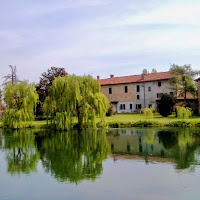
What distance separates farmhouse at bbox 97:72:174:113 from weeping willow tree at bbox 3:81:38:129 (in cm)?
2367

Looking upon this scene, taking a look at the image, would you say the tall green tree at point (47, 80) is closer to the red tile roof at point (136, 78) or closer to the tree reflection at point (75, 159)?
the red tile roof at point (136, 78)

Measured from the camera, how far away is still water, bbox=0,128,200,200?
10.4 m

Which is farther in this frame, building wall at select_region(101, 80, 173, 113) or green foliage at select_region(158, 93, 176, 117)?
building wall at select_region(101, 80, 173, 113)

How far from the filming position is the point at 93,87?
3369 cm

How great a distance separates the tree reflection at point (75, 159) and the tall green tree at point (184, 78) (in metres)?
27.6

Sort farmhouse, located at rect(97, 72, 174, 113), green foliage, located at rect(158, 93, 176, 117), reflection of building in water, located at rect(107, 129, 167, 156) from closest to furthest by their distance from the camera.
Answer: reflection of building in water, located at rect(107, 129, 167, 156)
green foliage, located at rect(158, 93, 176, 117)
farmhouse, located at rect(97, 72, 174, 113)

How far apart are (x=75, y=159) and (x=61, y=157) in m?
1.14

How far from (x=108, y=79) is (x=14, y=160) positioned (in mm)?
43583

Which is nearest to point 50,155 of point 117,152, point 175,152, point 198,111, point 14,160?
point 14,160

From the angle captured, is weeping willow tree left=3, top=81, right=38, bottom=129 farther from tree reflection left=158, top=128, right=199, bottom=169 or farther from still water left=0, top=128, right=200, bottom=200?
tree reflection left=158, top=128, right=199, bottom=169

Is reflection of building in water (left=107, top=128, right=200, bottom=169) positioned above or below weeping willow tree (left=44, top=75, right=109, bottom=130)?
below

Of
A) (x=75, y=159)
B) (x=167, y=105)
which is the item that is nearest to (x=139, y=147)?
(x=75, y=159)

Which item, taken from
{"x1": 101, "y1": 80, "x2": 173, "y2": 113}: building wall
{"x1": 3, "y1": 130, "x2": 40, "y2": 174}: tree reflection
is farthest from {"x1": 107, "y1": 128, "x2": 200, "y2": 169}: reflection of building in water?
A: {"x1": 101, "y1": 80, "x2": 173, "y2": 113}: building wall

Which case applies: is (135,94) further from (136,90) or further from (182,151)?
(182,151)
